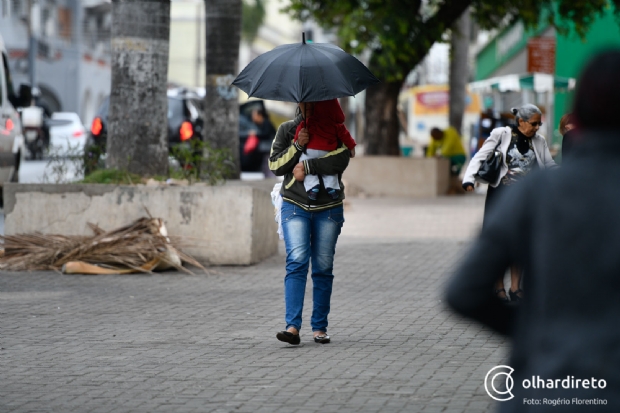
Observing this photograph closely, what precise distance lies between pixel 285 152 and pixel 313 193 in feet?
1.11

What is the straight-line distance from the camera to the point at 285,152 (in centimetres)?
670

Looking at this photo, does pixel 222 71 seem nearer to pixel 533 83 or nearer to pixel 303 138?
pixel 303 138

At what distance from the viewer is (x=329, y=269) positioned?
6664 mm

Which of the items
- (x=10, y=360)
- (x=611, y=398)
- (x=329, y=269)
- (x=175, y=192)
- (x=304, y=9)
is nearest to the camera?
(x=611, y=398)

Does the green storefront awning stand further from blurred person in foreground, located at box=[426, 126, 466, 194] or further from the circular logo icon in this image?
the circular logo icon

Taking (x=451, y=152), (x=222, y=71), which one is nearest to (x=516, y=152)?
(x=222, y=71)

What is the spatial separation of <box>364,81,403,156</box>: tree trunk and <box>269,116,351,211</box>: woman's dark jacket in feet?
51.1

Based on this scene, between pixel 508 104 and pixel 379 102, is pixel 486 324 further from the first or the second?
pixel 508 104

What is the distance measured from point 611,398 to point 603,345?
11 cm

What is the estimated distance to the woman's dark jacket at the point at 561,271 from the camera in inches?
88.9

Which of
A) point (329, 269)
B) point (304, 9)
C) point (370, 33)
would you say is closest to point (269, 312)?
point (329, 269)

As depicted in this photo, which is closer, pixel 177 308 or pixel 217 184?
pixel 177 308

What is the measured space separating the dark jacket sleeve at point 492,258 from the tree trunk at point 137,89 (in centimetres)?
870

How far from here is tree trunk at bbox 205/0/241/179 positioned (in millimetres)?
13414
